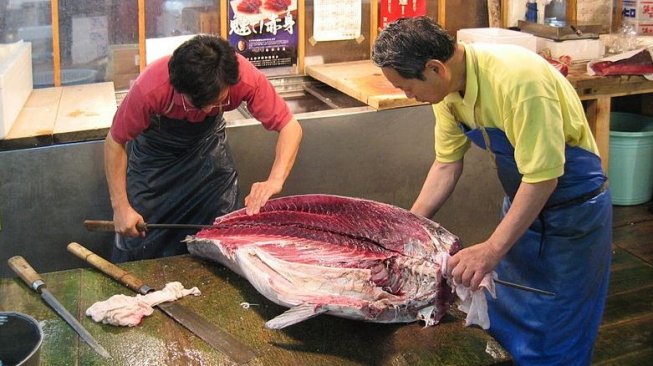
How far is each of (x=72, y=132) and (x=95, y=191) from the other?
0.36 m

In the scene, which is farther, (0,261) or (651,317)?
(651,317)

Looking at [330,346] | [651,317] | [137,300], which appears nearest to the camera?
[330,346]

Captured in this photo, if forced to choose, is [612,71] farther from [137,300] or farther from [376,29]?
[137,300]

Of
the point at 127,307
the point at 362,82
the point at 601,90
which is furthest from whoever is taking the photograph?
the point at 601,90

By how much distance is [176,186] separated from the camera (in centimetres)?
371

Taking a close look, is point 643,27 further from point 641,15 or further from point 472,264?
point 472,264

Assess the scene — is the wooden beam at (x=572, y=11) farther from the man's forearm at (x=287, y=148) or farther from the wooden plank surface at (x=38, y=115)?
the wooden plank surface at (x=38, y=115)

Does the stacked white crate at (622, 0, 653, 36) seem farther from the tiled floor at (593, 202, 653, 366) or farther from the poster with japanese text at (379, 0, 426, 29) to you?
the poster with japanese text at (379, 0, 426, 29)

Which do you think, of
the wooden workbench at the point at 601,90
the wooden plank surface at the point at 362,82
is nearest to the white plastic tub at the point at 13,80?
the wooden plank surface at the point at 362,82

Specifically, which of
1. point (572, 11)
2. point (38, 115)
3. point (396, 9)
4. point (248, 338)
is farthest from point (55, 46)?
point (572, 11)

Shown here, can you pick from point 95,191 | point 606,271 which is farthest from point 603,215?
point 95,191

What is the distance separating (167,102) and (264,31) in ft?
6.37

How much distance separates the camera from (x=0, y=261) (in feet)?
12.8

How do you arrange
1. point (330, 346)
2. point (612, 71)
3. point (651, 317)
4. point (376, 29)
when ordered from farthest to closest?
point (376, 29) < point (612, 71) < point (651, 317) < point (330, 346)
